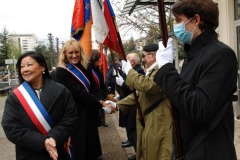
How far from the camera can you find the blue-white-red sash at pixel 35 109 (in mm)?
2781

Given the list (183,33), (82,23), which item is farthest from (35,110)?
(82,23)

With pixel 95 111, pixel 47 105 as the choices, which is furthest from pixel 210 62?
pixel 95 111

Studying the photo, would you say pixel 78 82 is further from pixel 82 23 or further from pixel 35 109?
pixel 35 109

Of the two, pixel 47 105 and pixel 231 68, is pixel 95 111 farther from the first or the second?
pixel 231 68

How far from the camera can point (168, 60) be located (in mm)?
1917

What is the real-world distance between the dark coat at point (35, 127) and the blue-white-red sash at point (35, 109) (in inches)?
1.3

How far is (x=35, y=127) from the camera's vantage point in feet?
9.21

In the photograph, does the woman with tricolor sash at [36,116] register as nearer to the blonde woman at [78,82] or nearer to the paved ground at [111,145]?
the blonde woman at [78,82]

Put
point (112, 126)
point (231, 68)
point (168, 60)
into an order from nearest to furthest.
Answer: point (231, 68) < point (168, 60) < point (112, 126)

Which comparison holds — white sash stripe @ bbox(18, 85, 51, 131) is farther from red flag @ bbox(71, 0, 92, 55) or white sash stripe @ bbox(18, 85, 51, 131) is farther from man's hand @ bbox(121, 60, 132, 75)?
red flag @ bbox(71, 0, 92, 55)

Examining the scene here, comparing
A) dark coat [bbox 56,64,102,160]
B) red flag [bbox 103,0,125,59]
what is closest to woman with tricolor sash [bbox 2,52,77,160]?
red flag [bbox 103,0,125,59]

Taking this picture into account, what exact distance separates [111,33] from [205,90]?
2.27m

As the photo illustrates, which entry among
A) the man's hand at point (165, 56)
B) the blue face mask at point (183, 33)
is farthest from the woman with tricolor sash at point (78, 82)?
the blue face mask at point (183, 33)

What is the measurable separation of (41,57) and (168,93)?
5.67 ft
